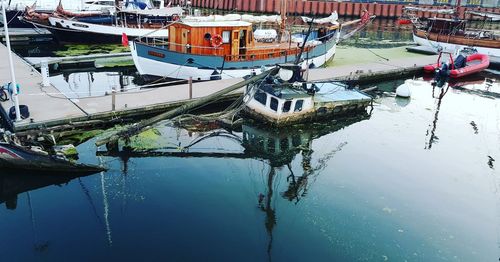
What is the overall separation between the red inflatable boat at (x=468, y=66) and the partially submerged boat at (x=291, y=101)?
11437 millimetres

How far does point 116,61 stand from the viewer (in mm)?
28688

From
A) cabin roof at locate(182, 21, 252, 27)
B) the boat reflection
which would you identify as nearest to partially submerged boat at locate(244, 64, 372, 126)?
the boat reflection

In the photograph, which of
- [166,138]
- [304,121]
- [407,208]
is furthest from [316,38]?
[407,208]

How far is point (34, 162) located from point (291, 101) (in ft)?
31.9

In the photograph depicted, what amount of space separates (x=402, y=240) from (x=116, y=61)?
78.0 ft

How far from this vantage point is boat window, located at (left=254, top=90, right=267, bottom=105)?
1755 cm

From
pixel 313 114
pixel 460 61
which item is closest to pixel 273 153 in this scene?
pixel 313 114

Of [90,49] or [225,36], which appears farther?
[90,49]

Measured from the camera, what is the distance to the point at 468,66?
2892cm

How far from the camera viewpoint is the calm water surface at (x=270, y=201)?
985 centimetres

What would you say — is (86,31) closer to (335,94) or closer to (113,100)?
(113,100)

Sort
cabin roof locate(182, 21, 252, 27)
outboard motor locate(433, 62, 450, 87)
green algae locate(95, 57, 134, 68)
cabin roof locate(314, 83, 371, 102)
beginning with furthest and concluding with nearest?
green algae locate(95, 57, 134, 68) → outboard motor locate(433, 62, 450, 87) → cabin roof locate(182, 21, 252, 27) → cabin roof locate(314, 83, 371, 102)

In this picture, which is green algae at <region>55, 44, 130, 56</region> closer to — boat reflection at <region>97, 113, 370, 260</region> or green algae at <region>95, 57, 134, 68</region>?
green algae at <region>95, 57, 134, 68</region>

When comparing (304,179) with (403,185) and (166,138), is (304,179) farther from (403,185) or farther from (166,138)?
(166,138)
